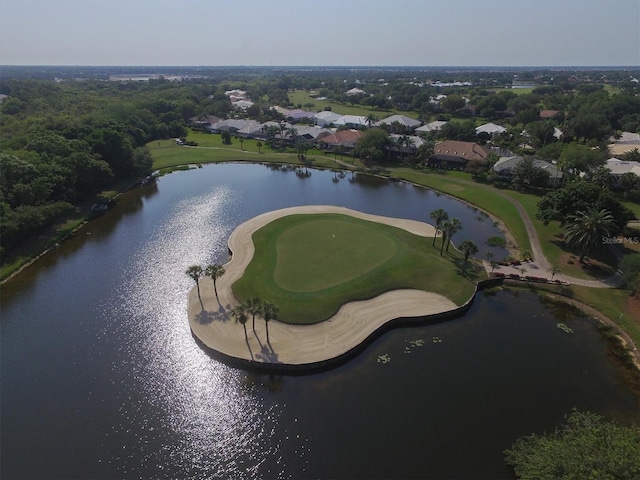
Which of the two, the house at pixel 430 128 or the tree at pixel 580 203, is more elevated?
the tree at pixel 580 203

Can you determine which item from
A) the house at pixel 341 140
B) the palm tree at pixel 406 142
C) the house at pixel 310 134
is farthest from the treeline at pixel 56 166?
the palm tree at pixel 406 142

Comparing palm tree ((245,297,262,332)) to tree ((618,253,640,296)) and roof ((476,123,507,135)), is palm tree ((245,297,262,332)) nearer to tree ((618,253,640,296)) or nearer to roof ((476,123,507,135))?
tree ((618,253,640,296))

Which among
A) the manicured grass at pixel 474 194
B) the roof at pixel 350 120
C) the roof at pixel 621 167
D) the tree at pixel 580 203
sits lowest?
the manicured grass at pixel 474 194

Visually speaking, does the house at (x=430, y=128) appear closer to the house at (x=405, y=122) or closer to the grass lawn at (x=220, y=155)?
the house at (x=405, y=122)

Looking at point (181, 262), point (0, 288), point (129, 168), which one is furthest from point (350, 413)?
point (129, 168)

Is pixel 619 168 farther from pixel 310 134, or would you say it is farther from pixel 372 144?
pixel 310 134

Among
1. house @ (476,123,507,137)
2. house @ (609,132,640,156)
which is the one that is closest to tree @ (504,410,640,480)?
house @ (609,132,640,156)

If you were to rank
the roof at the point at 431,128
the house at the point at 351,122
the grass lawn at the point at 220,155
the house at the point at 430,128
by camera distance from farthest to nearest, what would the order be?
the house at the point at 351,122, the roof at the point at 431,128, the house at the point at 430,128, the grass lawn at the point at 220,155
